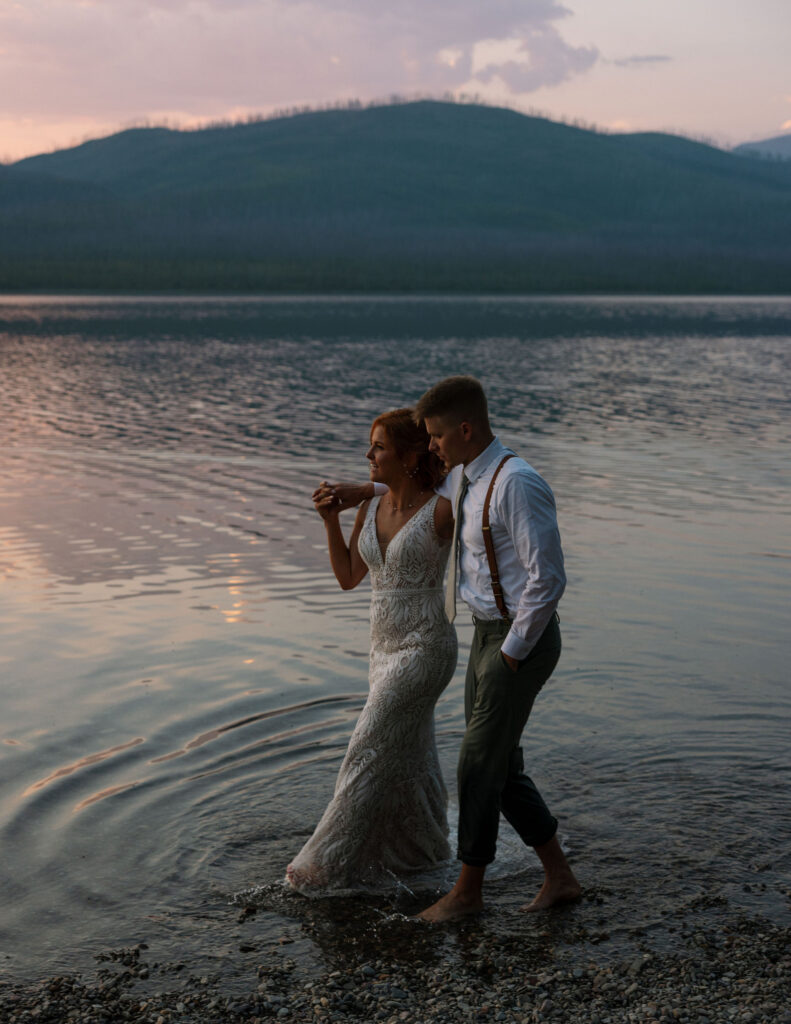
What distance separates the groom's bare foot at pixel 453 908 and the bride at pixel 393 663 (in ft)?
1.46

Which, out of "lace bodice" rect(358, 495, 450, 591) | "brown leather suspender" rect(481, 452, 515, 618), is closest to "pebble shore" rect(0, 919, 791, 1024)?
"brown leather suspender" rect(481, 452, 515, 618)

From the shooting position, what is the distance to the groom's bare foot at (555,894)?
5445 mm

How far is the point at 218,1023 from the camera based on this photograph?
4.48 meters

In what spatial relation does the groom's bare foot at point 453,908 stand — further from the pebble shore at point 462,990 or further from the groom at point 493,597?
the pebble shore at point 462,990

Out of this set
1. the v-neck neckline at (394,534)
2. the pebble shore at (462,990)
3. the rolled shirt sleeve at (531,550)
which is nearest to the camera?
the pebble shore at (462,990)

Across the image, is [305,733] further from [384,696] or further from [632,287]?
[632,287]

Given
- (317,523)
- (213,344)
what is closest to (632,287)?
(213,344)

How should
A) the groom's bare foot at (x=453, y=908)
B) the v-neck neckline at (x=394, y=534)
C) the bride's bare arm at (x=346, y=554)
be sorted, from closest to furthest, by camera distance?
the groom's bare foot at (x=453, y=908), the v-neck neckline at (x=394, y=534), the bride's bare arm at (x=346, y=554)

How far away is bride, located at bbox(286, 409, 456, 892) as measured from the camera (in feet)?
18.1

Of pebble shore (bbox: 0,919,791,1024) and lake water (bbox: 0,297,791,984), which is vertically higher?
pebble shore (bbox: 0,919,791,1024)

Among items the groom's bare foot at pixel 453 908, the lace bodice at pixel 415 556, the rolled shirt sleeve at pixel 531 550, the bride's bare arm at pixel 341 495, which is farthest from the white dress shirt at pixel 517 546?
the groom's bare foot at pixel 453 908

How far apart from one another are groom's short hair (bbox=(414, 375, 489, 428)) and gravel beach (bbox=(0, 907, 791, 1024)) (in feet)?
7.16

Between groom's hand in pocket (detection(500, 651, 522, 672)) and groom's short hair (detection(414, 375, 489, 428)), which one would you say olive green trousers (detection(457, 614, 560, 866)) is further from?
groom's short hair (detection(414, 375, 489, 428))

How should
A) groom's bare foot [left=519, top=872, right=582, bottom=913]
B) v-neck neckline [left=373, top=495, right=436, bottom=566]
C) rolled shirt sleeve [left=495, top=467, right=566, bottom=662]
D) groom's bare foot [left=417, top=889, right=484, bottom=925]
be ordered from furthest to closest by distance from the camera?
v-neck neckline [left=373, top=495, right=436, bottom=566] → groom's bare foot [left=519, top=872, right=582, bottom=913] → groom's bare foot [left=417, top=889, right=484, bottom=925] → rolled shirt sleeve [left=495, top=467, right=566, bottom=662]
